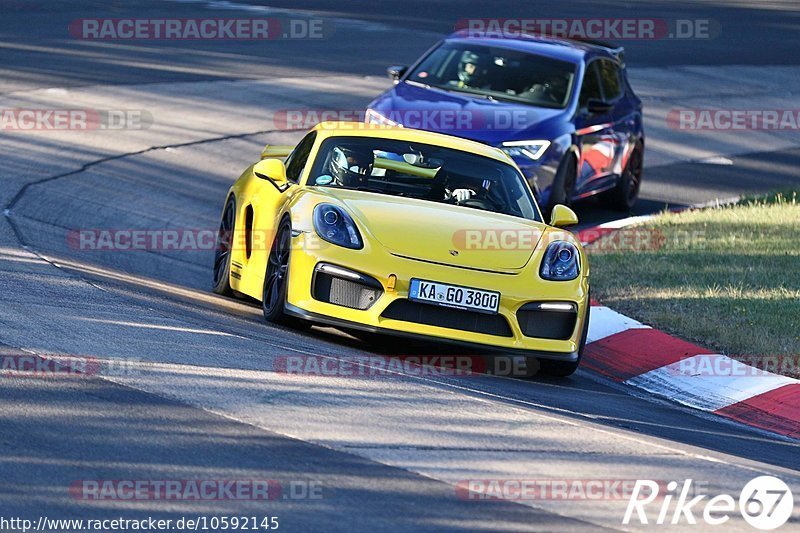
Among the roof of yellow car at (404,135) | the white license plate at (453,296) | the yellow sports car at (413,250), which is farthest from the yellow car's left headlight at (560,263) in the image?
the roof of yellow car at (404,135)

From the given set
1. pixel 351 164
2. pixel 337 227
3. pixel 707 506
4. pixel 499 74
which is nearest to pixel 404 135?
pixel 351 164

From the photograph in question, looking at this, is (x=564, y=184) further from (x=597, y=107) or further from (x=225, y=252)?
(x=225, y=252)

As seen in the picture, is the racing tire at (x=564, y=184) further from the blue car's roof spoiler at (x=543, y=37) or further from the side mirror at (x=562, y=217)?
the side mirror at (x=562, y=217)

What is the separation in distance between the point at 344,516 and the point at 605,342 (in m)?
4.90

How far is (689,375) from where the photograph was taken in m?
9.17

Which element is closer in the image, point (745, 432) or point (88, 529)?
point (88, 529)

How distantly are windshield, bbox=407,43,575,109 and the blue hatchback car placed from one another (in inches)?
0.4

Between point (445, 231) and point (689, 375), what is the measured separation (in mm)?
1894

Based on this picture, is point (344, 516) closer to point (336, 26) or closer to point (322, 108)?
point (322, 108)

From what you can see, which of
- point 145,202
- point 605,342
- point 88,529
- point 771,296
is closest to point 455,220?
point 605,342

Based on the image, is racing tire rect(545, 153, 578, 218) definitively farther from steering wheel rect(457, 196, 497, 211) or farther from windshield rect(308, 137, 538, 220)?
steering wheel rect(457, 196, 497, 211)

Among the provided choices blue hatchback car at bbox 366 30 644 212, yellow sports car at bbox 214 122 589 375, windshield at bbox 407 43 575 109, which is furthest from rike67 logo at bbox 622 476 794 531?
windshield at bbox 407 43 575 109

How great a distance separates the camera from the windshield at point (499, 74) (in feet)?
47.8

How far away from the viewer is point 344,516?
528cm
